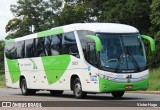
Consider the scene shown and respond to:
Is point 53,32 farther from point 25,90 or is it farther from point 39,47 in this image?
point 25,90

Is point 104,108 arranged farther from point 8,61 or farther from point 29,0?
point 29,0

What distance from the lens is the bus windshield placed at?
21.8 metres

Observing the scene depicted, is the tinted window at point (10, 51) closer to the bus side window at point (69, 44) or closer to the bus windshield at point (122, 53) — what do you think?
the bus side window at point (69, 44)

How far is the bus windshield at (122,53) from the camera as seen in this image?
2180cm

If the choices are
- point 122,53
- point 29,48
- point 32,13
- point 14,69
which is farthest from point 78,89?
point 32,13

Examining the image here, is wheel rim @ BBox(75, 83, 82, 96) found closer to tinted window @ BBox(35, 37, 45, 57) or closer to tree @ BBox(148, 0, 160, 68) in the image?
tinted window @ BBox(35, 37, 45, 57)

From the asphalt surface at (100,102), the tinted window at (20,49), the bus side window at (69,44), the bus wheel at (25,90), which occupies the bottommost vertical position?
the bus wheel at (25,90)

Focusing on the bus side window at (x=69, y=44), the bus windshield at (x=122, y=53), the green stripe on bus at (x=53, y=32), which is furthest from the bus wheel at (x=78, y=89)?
the green stripe on bus at (x=53, y=32)

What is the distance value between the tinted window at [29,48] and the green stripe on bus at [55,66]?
1881 mm

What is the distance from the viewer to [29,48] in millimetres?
29594

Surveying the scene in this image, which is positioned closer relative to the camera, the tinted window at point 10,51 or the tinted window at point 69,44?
the tinted window at point 69,44

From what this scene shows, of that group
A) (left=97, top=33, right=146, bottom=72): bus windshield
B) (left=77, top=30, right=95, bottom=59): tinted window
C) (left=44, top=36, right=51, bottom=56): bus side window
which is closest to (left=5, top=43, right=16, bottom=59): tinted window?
(left=44, top=36, right=51, bottom=56): bus side window

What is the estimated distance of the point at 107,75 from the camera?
21672 mm

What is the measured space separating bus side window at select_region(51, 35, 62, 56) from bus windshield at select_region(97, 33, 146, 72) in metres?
3.74
